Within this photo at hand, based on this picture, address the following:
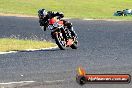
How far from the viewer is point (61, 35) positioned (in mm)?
23047

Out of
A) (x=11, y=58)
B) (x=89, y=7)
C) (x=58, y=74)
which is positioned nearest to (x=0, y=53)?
(x=11, y=58)

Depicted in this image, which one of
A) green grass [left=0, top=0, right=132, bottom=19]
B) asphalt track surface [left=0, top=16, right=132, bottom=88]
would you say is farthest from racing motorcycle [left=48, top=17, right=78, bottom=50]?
green grass [left=0, top=0, right=132, bottom=19]

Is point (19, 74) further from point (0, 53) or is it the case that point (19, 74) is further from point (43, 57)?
point (0, 53)

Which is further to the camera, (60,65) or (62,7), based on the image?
(62,7)

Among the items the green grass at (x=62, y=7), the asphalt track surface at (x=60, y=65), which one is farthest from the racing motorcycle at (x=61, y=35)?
the green grass at (x=62, y=7)

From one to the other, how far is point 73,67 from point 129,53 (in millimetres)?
5350

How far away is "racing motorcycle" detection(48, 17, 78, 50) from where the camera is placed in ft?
74.5

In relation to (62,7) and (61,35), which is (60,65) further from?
(62,7)

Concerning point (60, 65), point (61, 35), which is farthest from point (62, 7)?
point (60, 65)

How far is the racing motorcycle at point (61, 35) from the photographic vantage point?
2270 cm

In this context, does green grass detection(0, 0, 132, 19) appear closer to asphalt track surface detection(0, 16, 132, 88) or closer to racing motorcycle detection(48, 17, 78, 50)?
racing motorcycle detection(48, 17, 78, 50)

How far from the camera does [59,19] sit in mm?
23344

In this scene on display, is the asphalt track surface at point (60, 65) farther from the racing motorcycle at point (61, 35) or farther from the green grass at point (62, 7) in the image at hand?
the green grass at point (62, 7)

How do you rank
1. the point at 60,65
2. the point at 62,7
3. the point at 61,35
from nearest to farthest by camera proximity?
the point at 60,65, the point at 61,35, the point at 62,7
